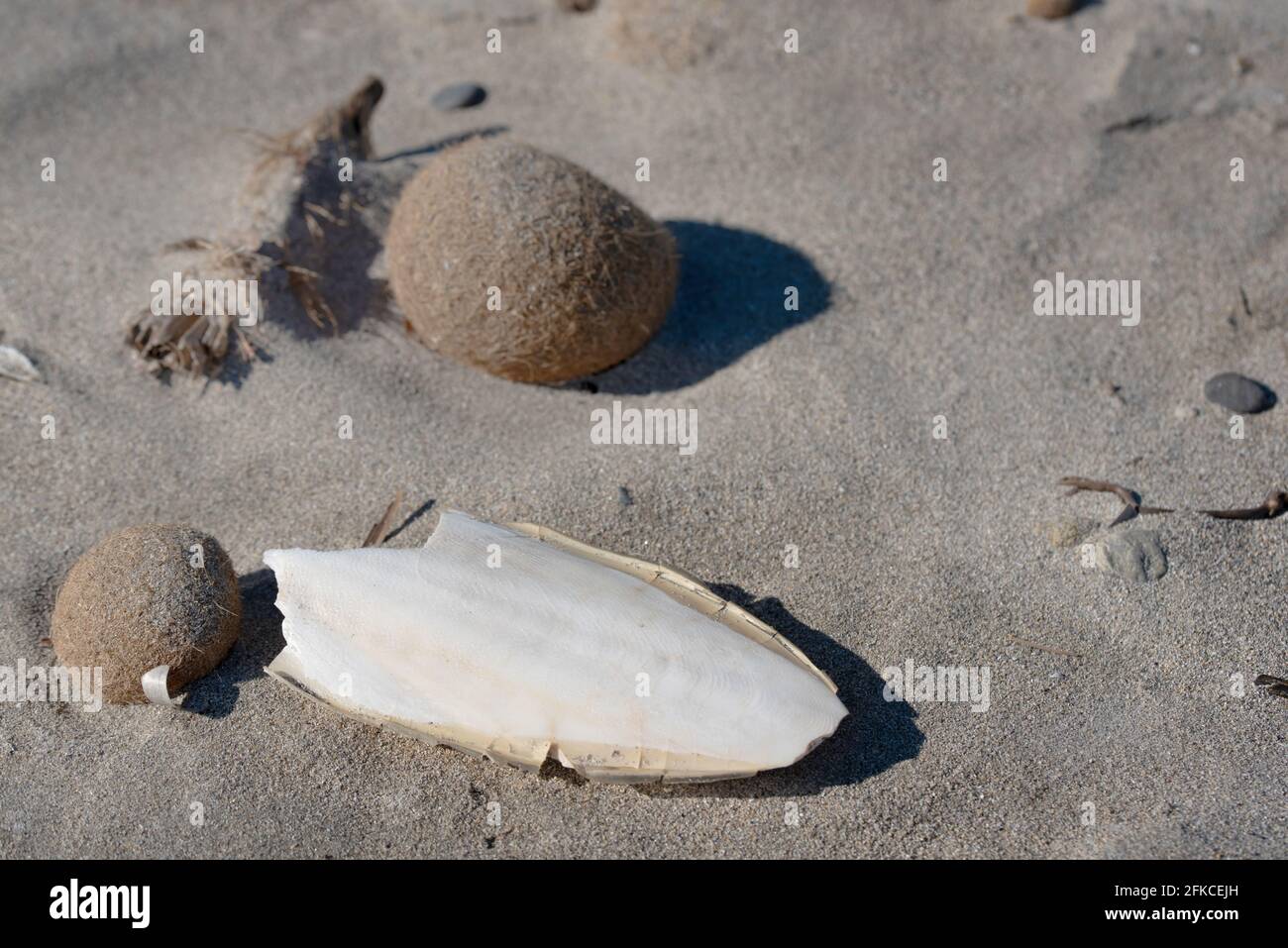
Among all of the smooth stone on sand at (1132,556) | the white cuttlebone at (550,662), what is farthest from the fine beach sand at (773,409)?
the white cuttlebone at (550,662)

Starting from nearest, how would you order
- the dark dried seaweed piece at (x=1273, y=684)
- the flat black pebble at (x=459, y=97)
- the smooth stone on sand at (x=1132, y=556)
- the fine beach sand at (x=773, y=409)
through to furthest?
the fine beach sand at (x=773, y=409) < the dark dried seaweed piece at (x=1273, y=684) < the smooth stone on sand at (x=1132, y=556) < the flat black pebble at (x=459, y=97)

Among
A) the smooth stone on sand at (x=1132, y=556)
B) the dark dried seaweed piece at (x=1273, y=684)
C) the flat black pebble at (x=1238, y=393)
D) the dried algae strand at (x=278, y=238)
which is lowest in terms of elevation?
the dark dried seaweed piece at (x=1273, y=684)

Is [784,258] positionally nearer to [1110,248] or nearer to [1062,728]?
[1110,248]

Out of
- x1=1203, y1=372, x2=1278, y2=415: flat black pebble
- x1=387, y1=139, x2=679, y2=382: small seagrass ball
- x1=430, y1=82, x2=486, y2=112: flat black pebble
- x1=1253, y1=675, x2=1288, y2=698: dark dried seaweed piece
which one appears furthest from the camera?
x1=430, y1=82, x2=486, y2=112: flat black pebble

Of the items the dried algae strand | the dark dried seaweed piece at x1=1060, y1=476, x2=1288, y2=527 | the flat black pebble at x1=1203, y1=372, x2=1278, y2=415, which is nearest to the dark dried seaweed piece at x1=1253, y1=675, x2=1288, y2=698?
the dark dried seaweed piece at x1=1060, y1=476, x2=1288, y2=527

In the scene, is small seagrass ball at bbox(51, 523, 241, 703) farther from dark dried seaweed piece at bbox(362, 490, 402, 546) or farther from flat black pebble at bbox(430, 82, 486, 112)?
flat black pebble at bbox(430, 82, 486, 112)

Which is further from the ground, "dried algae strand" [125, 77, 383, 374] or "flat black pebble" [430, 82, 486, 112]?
"flat black pebble" [430, 82, 486, 112]

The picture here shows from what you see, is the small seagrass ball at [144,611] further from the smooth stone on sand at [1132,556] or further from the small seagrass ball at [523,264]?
the smooth stone on sand at [1132,556]
